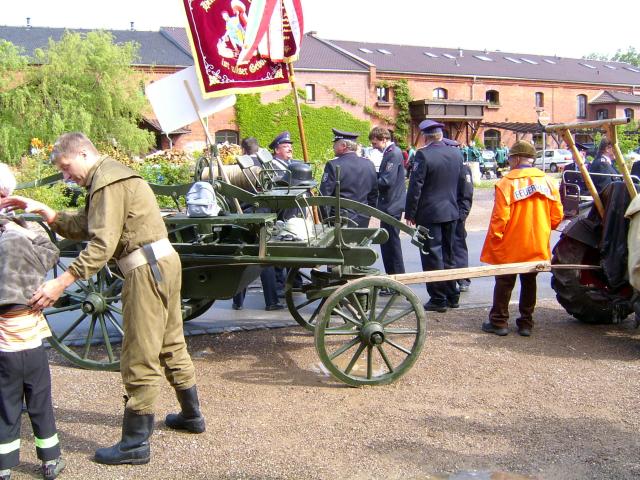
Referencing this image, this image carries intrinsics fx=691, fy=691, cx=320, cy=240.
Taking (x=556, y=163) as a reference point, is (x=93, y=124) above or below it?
above

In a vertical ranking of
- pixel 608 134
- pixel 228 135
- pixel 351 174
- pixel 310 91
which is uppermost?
pixel 310 91

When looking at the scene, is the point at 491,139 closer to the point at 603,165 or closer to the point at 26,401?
the point at 603,165

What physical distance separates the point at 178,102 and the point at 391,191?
2.91 metres

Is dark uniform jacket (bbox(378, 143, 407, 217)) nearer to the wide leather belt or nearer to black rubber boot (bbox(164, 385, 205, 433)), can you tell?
black rubber boot (bbox(164, 385, 205, 433))

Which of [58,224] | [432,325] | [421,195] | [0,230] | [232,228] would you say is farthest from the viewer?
[421,195]

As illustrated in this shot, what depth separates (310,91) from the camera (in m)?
43.2

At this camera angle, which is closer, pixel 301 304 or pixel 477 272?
pixel 477 272

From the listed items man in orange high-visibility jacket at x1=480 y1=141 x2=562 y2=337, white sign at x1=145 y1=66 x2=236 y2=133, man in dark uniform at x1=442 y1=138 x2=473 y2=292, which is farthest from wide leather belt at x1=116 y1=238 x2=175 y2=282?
man in dark uniform at x1=442 y1=138 x2=473 y2=292

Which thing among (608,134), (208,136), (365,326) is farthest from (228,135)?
(365,326)

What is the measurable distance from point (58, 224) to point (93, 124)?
29.8 meters

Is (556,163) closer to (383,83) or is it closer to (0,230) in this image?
(383,83)

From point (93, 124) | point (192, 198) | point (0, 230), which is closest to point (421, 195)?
point (192, 198)

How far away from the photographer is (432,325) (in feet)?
21.8

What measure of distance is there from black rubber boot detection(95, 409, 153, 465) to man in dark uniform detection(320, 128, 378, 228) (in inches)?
165
